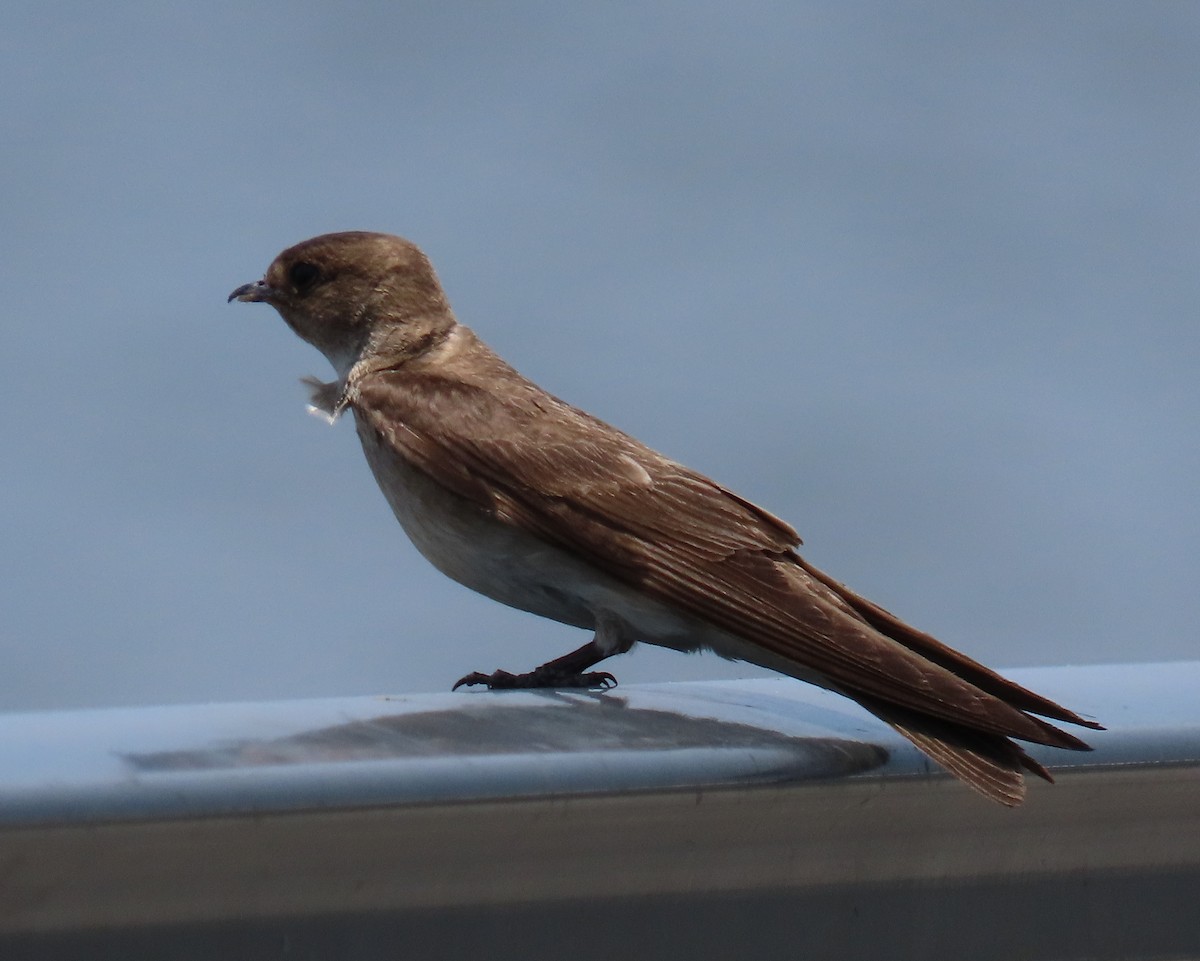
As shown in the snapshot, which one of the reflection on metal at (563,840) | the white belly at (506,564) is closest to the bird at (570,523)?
the white belly at (506,564)

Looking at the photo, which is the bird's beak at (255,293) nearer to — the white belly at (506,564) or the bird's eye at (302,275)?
the bird's eye at (302,275)

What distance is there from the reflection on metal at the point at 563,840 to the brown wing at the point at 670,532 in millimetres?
265

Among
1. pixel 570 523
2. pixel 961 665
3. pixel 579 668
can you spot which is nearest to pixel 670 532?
pixel 570 523

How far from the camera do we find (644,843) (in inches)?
72.2

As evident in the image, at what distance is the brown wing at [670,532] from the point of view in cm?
264

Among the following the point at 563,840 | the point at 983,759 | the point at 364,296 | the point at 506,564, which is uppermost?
the point at 364,296

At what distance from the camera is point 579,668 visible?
141 inches

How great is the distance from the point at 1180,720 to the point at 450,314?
273cm

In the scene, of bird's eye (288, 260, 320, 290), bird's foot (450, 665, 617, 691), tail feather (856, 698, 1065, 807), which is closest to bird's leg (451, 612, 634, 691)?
bird's foot (450, 665, 617, 691)

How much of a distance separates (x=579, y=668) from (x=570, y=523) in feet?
0.99

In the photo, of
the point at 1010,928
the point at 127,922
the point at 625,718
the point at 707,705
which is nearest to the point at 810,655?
the point at 707,705

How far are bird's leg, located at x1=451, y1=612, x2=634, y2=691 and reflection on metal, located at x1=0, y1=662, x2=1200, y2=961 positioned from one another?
1.24 m

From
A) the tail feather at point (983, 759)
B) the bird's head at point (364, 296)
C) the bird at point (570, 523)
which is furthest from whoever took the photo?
the bird's head at point (364, 296)

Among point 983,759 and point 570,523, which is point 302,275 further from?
point 983,759
